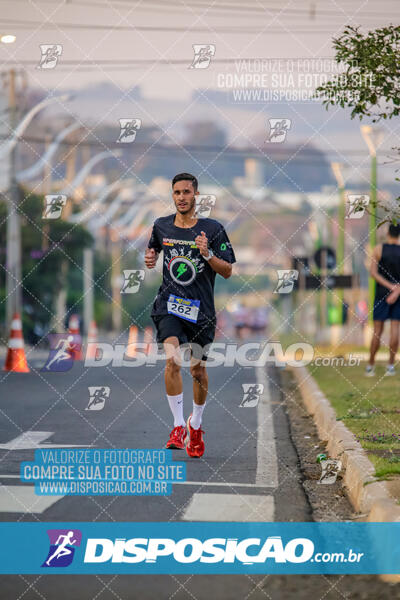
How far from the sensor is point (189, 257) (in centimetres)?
808

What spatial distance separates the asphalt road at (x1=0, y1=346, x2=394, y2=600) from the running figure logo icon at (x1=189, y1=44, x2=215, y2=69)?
4.13 m

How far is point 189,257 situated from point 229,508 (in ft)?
7.78

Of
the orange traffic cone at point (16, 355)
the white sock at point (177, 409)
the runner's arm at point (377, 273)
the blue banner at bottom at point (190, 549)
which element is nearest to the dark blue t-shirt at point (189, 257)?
the white sock at point (177, 409)

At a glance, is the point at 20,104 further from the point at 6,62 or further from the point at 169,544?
the point at 169,544

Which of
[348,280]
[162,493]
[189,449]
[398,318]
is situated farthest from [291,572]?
[348,280]

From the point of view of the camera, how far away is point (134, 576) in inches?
189

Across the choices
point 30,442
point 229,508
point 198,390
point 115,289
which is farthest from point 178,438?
point 115,289

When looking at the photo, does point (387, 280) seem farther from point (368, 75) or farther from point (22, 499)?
point (22, 499)

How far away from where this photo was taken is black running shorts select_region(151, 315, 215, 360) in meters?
8.29

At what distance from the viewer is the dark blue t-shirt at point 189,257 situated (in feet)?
26.5

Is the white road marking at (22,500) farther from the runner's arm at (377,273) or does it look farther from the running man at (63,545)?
the runner's arm at (377,273)

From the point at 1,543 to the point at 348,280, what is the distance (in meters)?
25.8

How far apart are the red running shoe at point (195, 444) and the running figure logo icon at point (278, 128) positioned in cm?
562

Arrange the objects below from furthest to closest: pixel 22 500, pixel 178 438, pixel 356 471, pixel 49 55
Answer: pixel 49 55 → pixel 178 438 → pixel 356 471 → pixel 22 500
